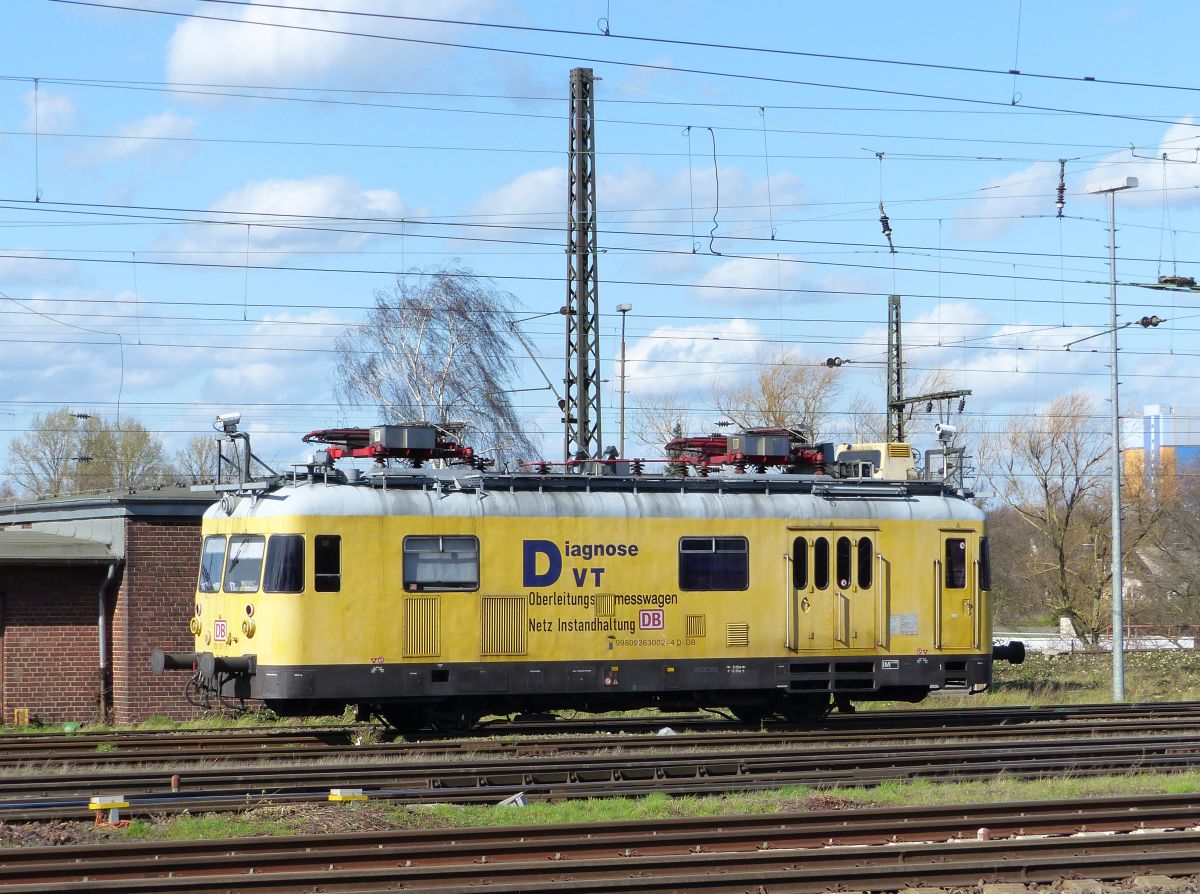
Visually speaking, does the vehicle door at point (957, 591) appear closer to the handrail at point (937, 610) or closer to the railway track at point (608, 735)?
the handrail at point (937, 610)

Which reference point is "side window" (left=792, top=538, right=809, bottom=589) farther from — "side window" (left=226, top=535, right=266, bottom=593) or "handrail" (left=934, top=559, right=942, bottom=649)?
"side window" (left=226, top=535, right=266, bottom=593)

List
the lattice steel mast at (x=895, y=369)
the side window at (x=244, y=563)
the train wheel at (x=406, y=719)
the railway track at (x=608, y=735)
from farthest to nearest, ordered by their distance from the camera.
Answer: the lattice steel mast at (x=895, y=369) → the train wheel at (x=406, y=719) → the side window at (x=244, y=563) → the railway track at (x=608, y=735)

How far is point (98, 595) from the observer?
932 inches

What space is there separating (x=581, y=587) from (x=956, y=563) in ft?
19.0

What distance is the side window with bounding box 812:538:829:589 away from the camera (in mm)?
19969

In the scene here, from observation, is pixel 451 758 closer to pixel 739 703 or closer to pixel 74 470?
pixel 739 703

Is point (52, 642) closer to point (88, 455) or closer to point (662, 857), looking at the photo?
point (662, 857)

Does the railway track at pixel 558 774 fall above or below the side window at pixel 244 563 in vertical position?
below

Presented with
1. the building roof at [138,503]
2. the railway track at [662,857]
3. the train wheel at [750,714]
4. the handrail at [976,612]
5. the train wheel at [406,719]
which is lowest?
the train wheel at [750,714]

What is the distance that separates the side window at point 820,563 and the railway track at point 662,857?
7.43 m

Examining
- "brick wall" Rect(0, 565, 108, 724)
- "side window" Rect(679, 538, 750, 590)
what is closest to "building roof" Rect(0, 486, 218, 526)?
"brick wall" Rect(0, 565, 108, 724)

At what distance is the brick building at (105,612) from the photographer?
23.1 m

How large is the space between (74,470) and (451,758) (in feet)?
171

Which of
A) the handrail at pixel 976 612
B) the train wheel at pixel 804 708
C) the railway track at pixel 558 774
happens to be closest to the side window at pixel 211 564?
the railway track at pixel 558 774
